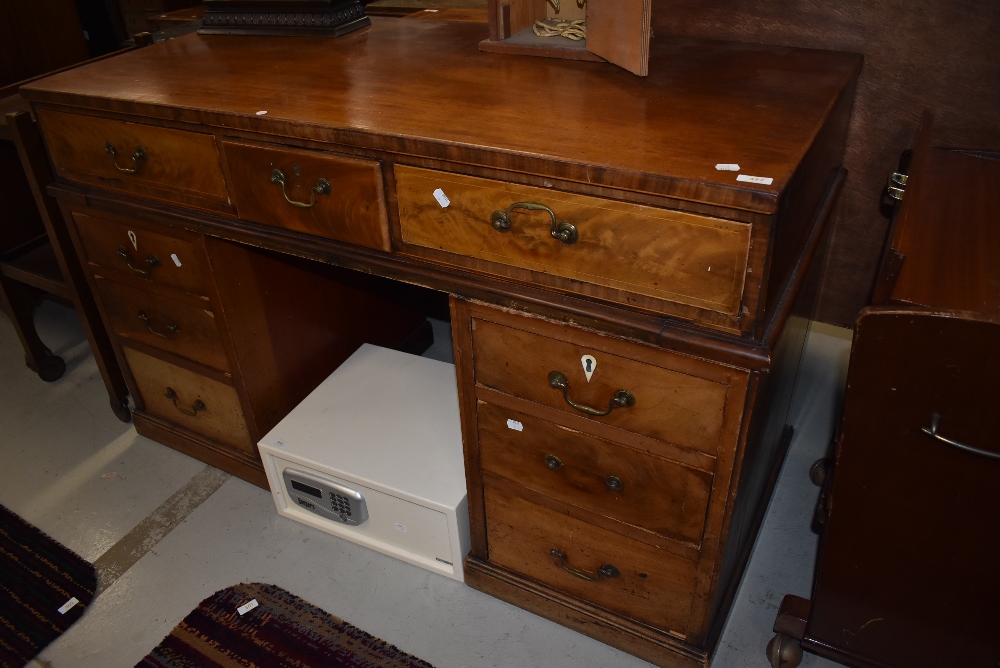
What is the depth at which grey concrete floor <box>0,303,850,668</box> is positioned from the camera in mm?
1422

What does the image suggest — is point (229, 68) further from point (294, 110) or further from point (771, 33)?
point (771, 33)

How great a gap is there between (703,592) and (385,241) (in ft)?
2.50

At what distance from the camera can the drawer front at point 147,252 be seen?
149cm

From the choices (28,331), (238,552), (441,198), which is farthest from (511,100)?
(28,331)

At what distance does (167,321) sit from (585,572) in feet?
3.44

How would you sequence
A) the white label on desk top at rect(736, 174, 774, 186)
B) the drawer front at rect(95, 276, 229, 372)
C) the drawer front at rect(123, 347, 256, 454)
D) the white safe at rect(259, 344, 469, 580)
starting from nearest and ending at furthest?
the white label on desk top at rect(736, 174, 774, 186)
the white safe at rect(259, 344, 469, 580)
the drawer front at rect(95, 276, 229, 372)
the drawer front at rect(123, 347, 256, 454)

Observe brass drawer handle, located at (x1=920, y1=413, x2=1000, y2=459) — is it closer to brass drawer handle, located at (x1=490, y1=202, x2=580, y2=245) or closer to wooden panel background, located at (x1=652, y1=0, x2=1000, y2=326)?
brass drawer handle, located at (x1=490, y1=202, x2=580, y2=245)

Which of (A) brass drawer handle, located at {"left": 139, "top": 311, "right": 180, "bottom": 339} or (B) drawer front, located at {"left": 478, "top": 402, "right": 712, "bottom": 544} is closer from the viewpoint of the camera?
(B) drawer front, located at {"left": 478, "top": 402, "right": 712, "bottom": 544}

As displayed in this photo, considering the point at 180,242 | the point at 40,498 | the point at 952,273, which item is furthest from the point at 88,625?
the point at 952,273

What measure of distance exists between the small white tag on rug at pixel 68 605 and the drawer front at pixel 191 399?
449 mm

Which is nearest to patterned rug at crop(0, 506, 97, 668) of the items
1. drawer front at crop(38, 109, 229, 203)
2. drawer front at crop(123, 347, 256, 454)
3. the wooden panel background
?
drawer front at crop(123, 347, 256, 454)

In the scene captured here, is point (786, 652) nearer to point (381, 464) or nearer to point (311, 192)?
point (381, 464)

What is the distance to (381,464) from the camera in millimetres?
1519

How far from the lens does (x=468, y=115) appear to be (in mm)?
1115
